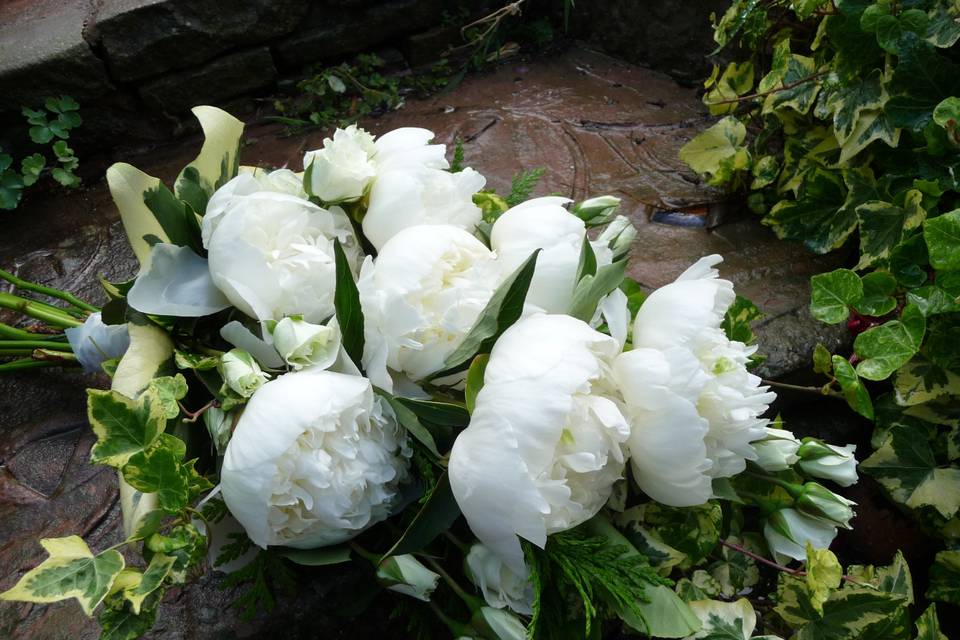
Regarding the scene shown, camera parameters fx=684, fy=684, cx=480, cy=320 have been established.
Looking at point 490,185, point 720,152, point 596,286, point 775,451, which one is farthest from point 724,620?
point 490,185

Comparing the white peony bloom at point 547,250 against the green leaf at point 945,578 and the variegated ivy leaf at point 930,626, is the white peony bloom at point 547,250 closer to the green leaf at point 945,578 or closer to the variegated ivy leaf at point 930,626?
the variegated ivy leaf at point 930,626

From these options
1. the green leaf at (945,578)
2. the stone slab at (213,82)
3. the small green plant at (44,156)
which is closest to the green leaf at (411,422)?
the green leaf at (945,578)

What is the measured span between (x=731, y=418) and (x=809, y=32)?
107cm

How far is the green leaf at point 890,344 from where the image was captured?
0.94m

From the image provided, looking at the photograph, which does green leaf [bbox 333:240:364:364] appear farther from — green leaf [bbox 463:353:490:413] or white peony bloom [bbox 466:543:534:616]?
white peony bloom [bbox 466:543:534:616]

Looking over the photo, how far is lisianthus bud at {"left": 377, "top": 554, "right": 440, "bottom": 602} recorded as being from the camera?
670 millimetres

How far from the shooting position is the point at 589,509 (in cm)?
62

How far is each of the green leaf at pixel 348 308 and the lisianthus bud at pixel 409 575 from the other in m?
0.21

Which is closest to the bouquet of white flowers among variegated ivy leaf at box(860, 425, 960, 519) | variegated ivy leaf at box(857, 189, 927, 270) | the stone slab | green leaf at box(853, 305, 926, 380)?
green leaf at box(853, 305, 926, 380)

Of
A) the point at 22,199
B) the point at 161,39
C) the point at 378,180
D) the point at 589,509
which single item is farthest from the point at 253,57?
the point at 589,509

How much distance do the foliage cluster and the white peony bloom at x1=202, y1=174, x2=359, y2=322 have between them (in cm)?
73

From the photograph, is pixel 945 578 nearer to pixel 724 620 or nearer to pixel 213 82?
pixel 724 620

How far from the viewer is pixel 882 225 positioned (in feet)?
3.72

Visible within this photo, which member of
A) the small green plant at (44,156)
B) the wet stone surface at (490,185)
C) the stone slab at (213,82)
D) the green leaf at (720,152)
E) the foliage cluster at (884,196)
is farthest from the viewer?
the stone slab at (213,82)
